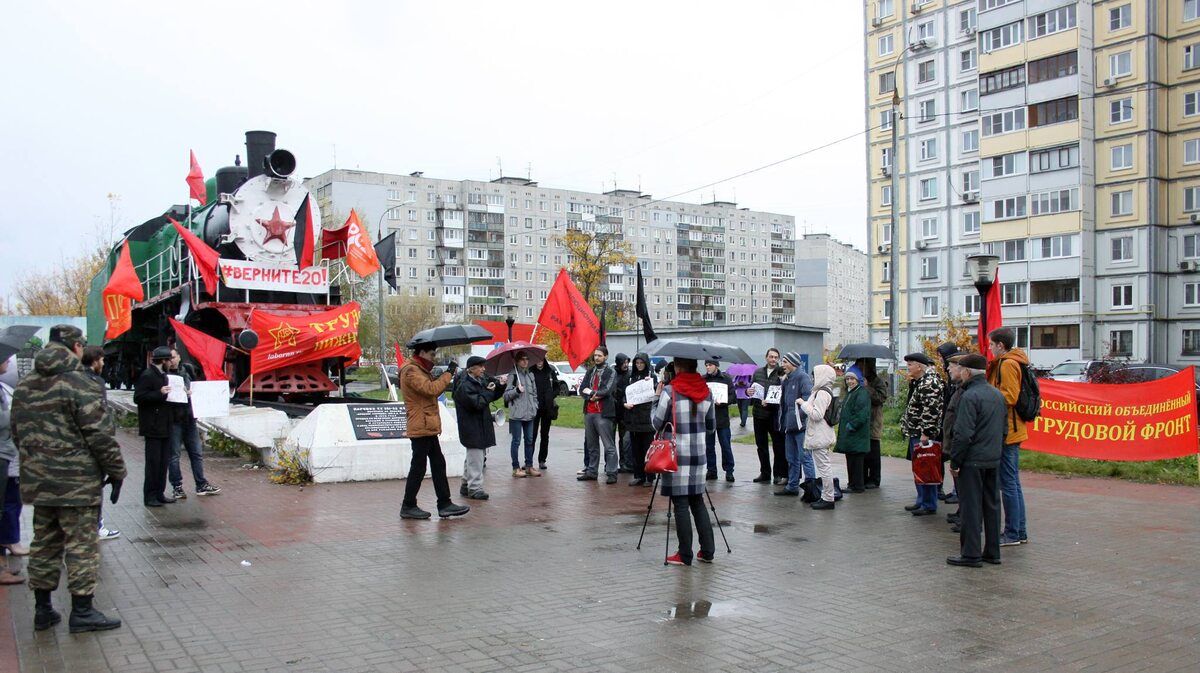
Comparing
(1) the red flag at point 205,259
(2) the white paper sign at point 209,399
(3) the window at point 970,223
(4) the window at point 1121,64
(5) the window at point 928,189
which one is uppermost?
(4) the window at point 1121,64

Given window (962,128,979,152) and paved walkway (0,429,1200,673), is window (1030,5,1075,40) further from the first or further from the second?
paved walkway (0,429,1200,673)

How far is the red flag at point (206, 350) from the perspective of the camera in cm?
1427

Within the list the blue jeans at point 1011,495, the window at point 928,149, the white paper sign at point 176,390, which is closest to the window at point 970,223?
the window at point 928,149

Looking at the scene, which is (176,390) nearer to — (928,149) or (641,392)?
(641,392)

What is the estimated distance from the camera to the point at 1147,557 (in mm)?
8219

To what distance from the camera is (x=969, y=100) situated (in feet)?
183

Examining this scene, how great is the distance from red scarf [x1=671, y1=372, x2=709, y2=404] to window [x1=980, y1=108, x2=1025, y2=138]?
1926 inches

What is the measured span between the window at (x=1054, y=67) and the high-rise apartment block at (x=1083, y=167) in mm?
52

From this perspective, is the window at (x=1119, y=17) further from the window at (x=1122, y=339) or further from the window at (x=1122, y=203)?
the window at (x=1122, y=339)

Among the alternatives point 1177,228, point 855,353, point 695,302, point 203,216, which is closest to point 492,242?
point 695,302

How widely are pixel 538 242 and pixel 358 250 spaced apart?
81273 millimetres

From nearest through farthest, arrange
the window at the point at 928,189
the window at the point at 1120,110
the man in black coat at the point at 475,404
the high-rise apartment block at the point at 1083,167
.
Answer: the man in black coat at the point at 475,404
the high-rise apartment block at the point at 1083,167
the window at the point at 1120,110
the window at the point at 928,189

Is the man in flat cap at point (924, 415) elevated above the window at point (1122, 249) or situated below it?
below

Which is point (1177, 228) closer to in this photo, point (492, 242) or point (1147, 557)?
point (1147, 557)
